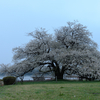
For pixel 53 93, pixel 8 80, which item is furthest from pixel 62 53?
pixel 53 93

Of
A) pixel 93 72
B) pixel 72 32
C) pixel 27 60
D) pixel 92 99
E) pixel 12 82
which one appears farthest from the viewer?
pixel 72 32

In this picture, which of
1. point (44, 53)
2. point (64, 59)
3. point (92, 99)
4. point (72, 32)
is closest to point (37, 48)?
point (44, 53)

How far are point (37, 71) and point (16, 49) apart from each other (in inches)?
210

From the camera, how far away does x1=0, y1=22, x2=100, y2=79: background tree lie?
68.8 ft

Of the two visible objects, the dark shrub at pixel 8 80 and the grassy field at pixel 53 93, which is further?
the dark shrub at pixel 8 80

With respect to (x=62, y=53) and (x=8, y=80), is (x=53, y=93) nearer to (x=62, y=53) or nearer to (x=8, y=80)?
(x=8, y=80)

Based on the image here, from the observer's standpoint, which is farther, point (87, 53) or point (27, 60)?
point (27, 60)

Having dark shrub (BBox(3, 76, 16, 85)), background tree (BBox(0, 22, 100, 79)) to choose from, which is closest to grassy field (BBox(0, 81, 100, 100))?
dark shrub (BBox(3, 76, 16, 85))

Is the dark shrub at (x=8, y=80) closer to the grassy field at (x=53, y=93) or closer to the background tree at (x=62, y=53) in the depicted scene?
the background tree at (x=62, y=53)

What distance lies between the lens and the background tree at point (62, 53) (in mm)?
20984

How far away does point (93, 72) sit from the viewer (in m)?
20.7

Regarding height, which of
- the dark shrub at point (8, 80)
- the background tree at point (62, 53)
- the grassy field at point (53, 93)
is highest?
the background tree at point (62, 53)

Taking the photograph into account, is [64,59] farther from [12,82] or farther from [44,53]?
[12,82]

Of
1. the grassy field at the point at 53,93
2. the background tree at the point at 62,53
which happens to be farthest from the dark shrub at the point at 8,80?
the grassy field at the point at 53,93
